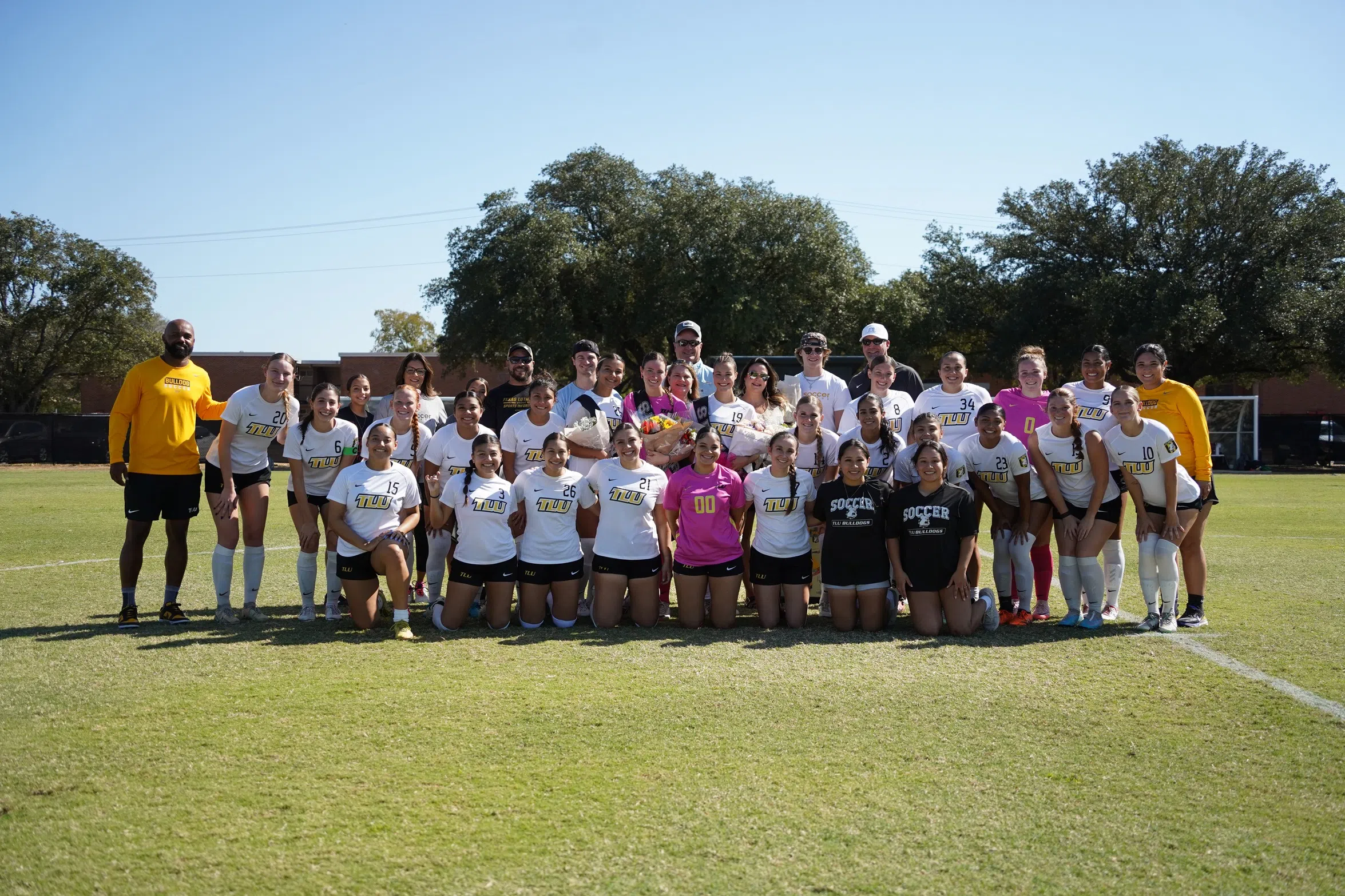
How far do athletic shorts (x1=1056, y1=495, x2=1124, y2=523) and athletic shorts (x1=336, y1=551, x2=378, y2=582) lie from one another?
459 centimetres

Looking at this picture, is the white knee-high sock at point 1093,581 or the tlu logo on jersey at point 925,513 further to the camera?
the white knee-high sock at point 1093,581

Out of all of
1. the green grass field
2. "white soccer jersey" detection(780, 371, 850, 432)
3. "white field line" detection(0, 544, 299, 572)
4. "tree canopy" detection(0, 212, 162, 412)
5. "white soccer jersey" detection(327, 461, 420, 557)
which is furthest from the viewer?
"tree canopy" detection(0, 212, 162, 412)

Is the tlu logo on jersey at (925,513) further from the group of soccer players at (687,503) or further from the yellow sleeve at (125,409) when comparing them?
the yellow sleeve at (125,409)

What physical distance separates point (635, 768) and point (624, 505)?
2887 millimetres

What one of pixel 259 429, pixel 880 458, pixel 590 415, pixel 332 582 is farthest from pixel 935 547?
pixel 259 429

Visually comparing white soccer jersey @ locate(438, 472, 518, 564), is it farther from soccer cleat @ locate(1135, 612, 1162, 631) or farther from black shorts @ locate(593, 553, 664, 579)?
soccer cleat @ locate(1135, 612, 1162, 631)

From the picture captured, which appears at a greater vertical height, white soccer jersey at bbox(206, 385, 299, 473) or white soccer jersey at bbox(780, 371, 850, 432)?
white soccer jersey at bbox(780, 371, 850, 432)

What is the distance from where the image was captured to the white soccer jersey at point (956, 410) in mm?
7078

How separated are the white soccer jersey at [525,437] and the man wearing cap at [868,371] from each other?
2.35 m

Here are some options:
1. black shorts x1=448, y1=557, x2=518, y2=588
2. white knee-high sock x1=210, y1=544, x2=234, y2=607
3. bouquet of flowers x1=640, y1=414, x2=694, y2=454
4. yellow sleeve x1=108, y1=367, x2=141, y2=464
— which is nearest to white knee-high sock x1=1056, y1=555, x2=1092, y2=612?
bouquet of flowers x1=640, y1=414, x2=694, y2=454

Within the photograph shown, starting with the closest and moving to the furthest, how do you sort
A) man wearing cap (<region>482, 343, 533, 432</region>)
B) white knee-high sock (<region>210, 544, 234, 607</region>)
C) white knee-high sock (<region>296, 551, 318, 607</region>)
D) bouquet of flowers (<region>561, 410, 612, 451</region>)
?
1. white knee-high sock (<region>210, 544, 234, 607</region>)
2. white knee-high sock (<region>296, 551, 318, 607</region>)
3. bouquet of flowers (<region>561, 410, 612, 451</region>)
4. man wearing cap (<region>482, 343, 533, 432</region>)

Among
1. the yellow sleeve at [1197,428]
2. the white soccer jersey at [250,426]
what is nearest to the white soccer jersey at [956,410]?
the yellow sleeve at [1197,428]

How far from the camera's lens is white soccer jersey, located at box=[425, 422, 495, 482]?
6.92 meters

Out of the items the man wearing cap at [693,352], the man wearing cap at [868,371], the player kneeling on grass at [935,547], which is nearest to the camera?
the player kneeling on grass at [935,547]
